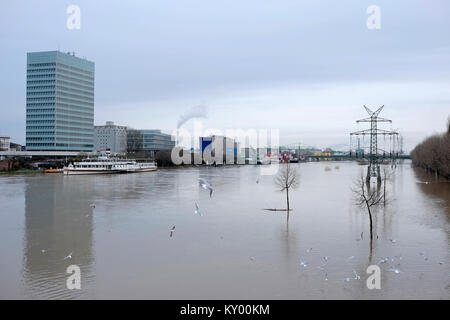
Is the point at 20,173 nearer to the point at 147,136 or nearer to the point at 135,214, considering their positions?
the point at 135,214

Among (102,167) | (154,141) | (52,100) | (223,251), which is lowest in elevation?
(223,251)

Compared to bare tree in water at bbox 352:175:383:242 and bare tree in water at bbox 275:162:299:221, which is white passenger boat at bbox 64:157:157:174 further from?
bare tree in water at bbox 352:175:383:242

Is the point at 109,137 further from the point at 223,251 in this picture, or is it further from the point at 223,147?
the point at 223,251

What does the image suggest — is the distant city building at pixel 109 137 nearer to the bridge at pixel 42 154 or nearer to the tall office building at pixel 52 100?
the tall office building at pixel 52 100

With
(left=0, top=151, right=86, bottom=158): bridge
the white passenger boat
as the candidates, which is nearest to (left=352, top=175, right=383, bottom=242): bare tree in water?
the white passenger boat

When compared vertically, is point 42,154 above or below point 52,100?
below

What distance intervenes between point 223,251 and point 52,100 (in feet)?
297

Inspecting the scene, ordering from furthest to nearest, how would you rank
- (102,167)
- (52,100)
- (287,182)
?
(52,100)
(102,167)
(287,182)

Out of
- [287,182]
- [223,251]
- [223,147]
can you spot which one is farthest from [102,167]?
[223,147]

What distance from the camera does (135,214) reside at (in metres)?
20.4

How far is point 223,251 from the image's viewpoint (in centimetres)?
1294

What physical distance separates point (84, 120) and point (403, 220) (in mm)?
95568
